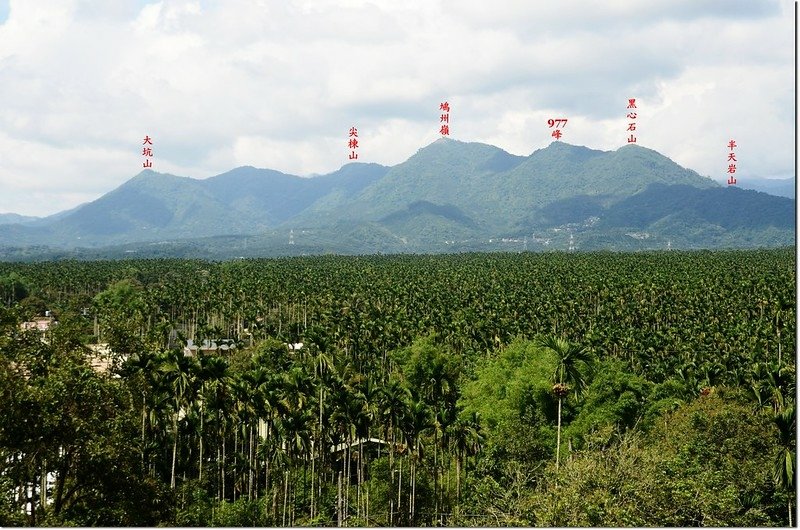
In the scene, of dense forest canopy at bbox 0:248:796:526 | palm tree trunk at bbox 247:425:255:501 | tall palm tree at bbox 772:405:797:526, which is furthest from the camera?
palm tree trunk at bbox 247:425:255:501

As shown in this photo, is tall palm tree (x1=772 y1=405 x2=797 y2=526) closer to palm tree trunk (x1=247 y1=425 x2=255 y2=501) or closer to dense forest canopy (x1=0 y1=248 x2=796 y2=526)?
dense forest canopy (x1=0 y1=248 x2=796 y2=526)

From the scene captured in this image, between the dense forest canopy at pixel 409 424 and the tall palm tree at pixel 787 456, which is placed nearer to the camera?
the dense forest canopy at pixel 409 424

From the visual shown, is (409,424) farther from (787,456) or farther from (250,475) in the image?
(787,456)

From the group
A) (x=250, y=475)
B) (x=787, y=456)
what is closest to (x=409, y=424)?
(x=250, y=475)

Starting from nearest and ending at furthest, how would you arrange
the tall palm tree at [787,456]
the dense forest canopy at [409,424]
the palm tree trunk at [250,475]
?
1. the dense forest canopy at [409,424]
2. the tall palm tree at [787,456]
3. the palm tree trunk at [250,475]

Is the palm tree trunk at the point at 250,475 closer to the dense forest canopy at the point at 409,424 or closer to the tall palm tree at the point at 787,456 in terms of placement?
the dense forest canopy at the point at 409,424

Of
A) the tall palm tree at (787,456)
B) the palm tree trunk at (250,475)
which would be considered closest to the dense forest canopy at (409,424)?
the tall palm tree at (787,456)

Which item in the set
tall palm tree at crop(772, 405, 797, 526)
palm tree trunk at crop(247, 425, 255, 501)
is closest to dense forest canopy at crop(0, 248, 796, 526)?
tall palm tree at crop(772, 405, 797, 526)

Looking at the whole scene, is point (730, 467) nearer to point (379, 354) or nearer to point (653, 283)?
point (379, 354)
